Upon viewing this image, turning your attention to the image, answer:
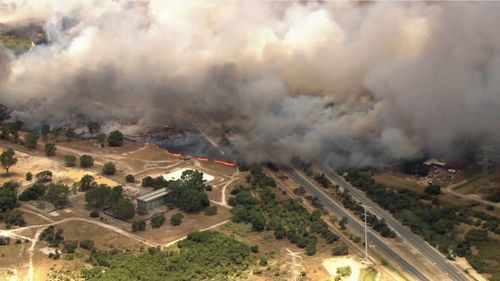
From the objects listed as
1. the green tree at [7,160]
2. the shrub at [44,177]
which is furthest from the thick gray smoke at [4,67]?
the shrub at [44,177]

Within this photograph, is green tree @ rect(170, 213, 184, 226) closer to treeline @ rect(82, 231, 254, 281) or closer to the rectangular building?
the rectangular building

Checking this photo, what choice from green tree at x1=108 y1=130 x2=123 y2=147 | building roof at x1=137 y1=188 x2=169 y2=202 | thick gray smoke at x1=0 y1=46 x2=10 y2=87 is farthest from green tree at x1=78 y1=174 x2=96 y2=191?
thick gray smoke at x1=0 y1=46 x2=10 y2=87

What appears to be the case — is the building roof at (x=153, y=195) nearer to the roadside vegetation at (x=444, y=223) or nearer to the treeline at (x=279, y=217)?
the treeline at (x=279, y=217)

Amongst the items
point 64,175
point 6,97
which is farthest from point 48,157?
point 6,97

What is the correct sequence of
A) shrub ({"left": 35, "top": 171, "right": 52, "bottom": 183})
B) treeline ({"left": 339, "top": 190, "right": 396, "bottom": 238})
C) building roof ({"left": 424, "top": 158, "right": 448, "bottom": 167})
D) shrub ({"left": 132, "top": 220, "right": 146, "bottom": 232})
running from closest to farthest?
treeline ({"left": 339, "top": 190, "right": 396, "bottom": 238})
shrub ({"left": 132, "top": 220, "right": 146, "bottom": 232})
shrub ({"left": 35, "top": 171, "right": 52, "bottom": 183})
building roof ({"left": 424, "top": 158, "right": 448, "bottom": 167})

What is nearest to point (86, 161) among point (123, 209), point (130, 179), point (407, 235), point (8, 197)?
point (130, 179)

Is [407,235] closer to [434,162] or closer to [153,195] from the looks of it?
[434,162]

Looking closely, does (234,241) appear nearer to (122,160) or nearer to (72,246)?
(72,246)
